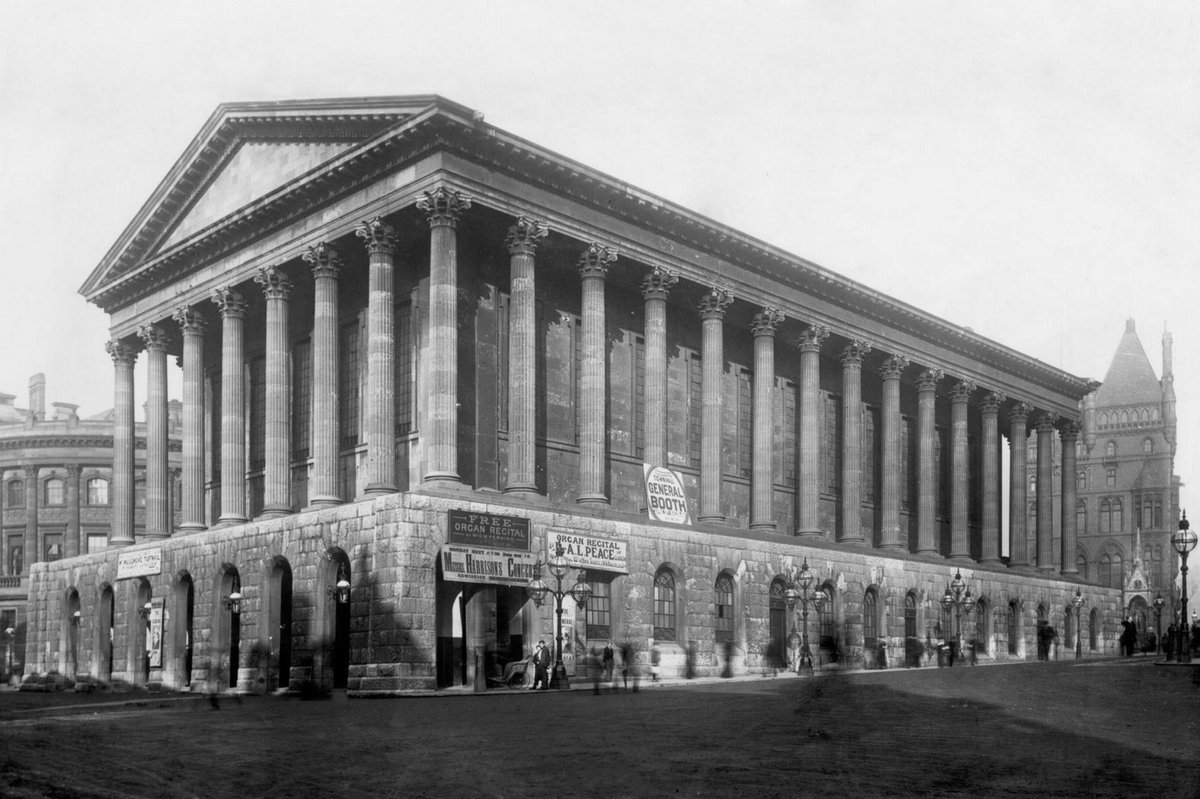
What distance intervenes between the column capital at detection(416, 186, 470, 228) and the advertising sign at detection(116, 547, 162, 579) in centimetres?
1973

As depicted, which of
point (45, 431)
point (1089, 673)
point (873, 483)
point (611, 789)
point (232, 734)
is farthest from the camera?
point (45, 431)

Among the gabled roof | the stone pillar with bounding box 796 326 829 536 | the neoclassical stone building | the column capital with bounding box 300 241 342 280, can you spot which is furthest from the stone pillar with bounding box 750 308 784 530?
the gabled roof

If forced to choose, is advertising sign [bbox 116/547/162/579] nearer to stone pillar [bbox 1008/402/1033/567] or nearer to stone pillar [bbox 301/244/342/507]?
stone pillar [bbox 301/244/342/507]

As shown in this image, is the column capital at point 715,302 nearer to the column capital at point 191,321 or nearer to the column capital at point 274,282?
the column capital at point 274,282

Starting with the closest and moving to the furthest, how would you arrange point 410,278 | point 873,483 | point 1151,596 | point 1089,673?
1. point 1089,673
2. point 410,278
3. point 873,483
4. point 1151,596

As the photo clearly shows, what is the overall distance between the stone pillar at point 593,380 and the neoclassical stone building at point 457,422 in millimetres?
118

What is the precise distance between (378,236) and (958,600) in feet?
115

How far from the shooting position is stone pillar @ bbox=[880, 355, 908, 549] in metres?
65.7

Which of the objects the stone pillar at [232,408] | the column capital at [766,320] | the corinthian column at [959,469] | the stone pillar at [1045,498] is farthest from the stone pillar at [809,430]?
the stone pillar at [1045,498]

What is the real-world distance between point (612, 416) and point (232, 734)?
30755 millimetres

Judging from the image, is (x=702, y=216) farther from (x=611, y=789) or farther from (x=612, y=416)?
(x=611, y=789)

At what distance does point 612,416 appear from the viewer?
175ft

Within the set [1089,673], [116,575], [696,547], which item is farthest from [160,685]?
[1089,673]

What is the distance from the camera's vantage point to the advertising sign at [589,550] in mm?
44531
